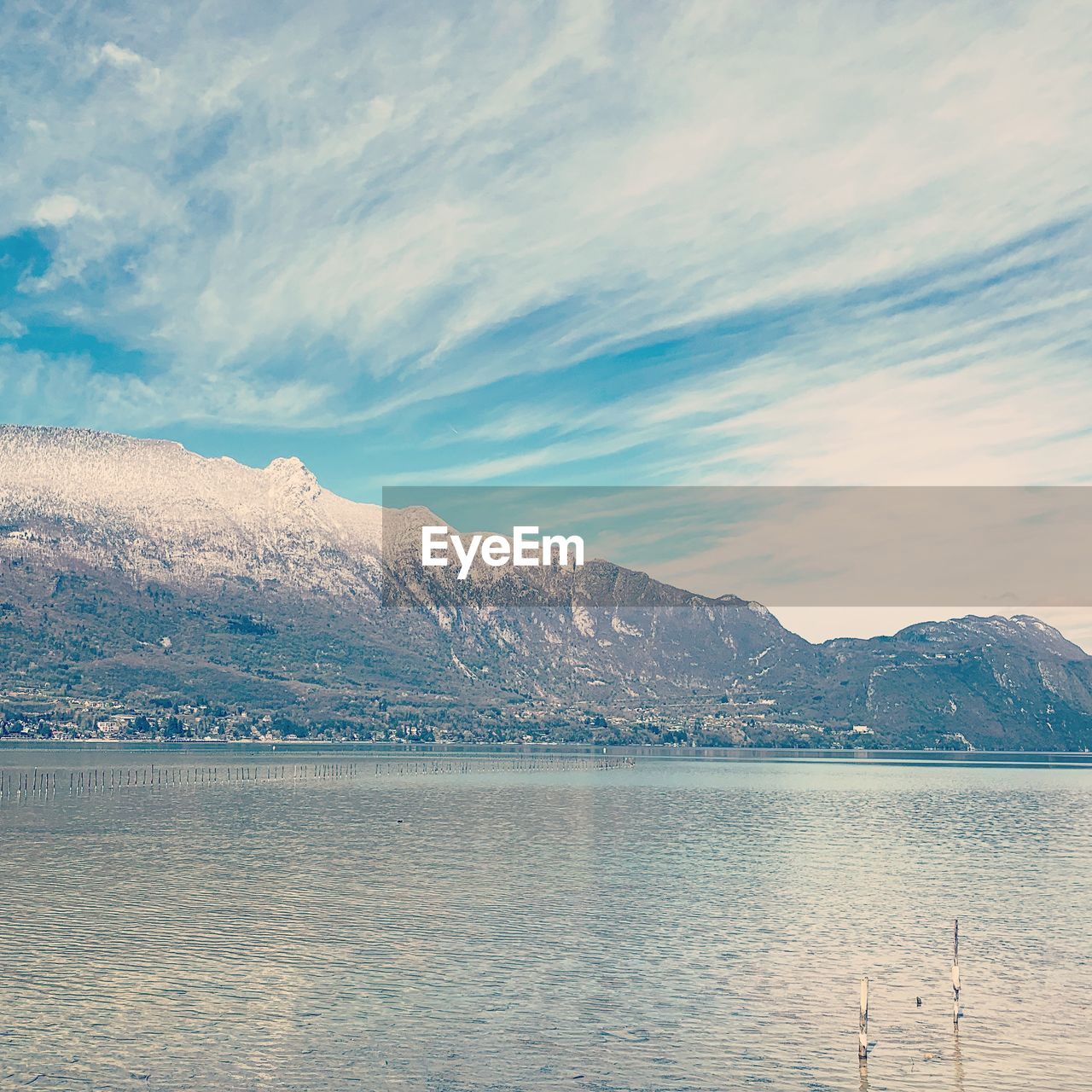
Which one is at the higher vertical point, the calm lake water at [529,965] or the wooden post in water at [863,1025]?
the wooden post in water at [863,1025]

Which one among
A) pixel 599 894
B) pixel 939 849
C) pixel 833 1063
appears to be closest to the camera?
pixel 833 1063

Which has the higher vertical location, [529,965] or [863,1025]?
[863,1025]

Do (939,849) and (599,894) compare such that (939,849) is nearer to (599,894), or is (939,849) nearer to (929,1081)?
(599,894)

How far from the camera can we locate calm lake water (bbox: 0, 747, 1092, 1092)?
153ft

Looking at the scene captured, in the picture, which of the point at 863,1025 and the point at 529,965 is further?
the point at 529,965

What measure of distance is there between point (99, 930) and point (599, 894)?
39.6 meters

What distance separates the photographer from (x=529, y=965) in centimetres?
6550

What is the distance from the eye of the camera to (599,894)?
9375cm

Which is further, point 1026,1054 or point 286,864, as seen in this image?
point 286,864

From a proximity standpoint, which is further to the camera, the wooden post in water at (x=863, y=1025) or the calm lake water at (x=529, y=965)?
the wooden post in water at (x=863, y=1025)

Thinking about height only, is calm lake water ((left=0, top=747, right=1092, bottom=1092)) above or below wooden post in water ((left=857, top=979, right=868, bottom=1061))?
below

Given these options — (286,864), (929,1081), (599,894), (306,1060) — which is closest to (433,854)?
(286,864)

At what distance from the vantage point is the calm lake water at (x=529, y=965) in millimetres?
46750

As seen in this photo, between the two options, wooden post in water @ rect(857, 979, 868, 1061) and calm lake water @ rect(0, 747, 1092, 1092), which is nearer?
calm lake water @ rect(0, 747, 1092, 1092)
